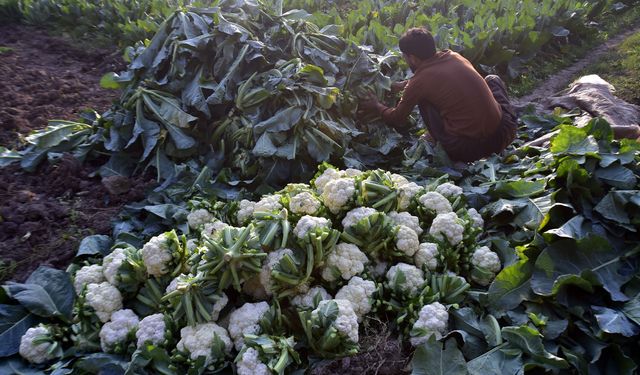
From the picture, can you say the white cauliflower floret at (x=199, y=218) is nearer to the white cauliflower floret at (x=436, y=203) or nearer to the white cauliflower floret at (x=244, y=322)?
the white cauliflower floret at (x=244, y=322)

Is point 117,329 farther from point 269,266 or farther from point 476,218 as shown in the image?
point 476,218

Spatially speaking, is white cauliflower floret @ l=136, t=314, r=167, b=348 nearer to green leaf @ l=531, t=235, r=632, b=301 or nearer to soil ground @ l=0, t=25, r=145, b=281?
soil ground @ l=0, t=25, r=145, b=281

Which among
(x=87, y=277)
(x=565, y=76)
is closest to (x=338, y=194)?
(x=87, y=277)

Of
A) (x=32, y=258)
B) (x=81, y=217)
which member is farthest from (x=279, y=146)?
(x=32, y=258)

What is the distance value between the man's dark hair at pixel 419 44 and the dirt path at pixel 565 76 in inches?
95.0

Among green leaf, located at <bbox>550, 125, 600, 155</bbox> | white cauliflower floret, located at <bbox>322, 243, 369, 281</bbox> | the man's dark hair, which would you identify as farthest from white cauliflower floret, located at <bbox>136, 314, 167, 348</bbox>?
the man's dark hair

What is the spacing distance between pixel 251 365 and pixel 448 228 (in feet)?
4.46

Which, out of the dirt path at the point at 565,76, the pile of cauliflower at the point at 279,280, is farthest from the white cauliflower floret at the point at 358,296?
the dirt path at the point at 565,76

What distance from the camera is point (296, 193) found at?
10.3 ft

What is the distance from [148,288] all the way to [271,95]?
1972 millimetres

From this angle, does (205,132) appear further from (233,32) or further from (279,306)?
(279,306)

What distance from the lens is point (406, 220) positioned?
305 centimetres

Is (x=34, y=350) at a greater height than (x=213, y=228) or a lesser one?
lesser

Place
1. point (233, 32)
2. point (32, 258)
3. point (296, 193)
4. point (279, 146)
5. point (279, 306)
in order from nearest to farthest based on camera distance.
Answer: point (279, 306)
point (296, 193)
point (32, 258)
point (279, 146)
point (233, 32)
